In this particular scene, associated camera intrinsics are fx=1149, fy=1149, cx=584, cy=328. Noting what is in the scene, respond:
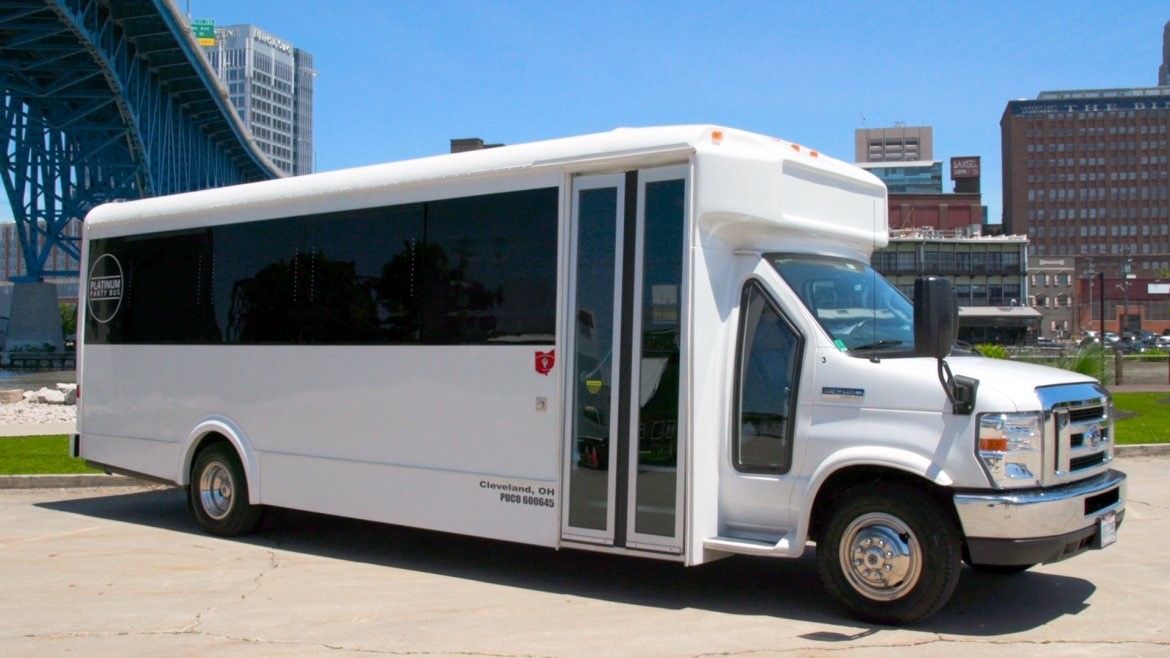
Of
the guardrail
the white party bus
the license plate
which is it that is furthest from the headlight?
the guardrail

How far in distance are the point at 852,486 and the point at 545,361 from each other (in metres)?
2.23

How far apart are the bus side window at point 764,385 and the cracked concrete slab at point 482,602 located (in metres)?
1.02

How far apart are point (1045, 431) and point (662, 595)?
2867 mm

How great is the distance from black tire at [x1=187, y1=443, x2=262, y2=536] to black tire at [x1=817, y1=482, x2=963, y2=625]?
5.54 meters

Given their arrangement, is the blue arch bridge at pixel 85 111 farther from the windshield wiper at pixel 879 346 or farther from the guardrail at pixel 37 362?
the windshield wiper at pixel 879 346

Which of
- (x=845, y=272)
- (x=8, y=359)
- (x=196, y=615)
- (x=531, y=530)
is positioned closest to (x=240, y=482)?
(x=196, y=615)

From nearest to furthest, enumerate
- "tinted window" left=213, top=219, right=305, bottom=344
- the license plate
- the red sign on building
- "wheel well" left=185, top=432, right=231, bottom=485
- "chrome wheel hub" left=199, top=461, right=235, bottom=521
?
the license plate → "tinted window" left=213, top=219, right=305, bottom=344 → "chrome wheel hub" left=199, top=461, right=235, bottom=521 → "wheel well" left=185, top=432, right=231, bottom=485 → the red sign on building

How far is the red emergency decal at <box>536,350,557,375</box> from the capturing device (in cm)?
780

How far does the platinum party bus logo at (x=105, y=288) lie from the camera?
37.6ft

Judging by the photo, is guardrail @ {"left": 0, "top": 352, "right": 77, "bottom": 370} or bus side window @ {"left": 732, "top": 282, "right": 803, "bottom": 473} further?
guardrail @ {"left": 0, "top": 352, "right": 77, "bottom": 370}

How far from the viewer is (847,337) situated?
7070 mm

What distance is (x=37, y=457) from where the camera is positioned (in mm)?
15742

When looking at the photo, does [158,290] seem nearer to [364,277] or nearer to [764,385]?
[364,277]

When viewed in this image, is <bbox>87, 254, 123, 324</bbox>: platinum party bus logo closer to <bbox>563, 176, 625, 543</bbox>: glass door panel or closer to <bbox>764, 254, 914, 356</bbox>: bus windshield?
<bbox>563, 176, 625, 543</bbox>: glass door panel
